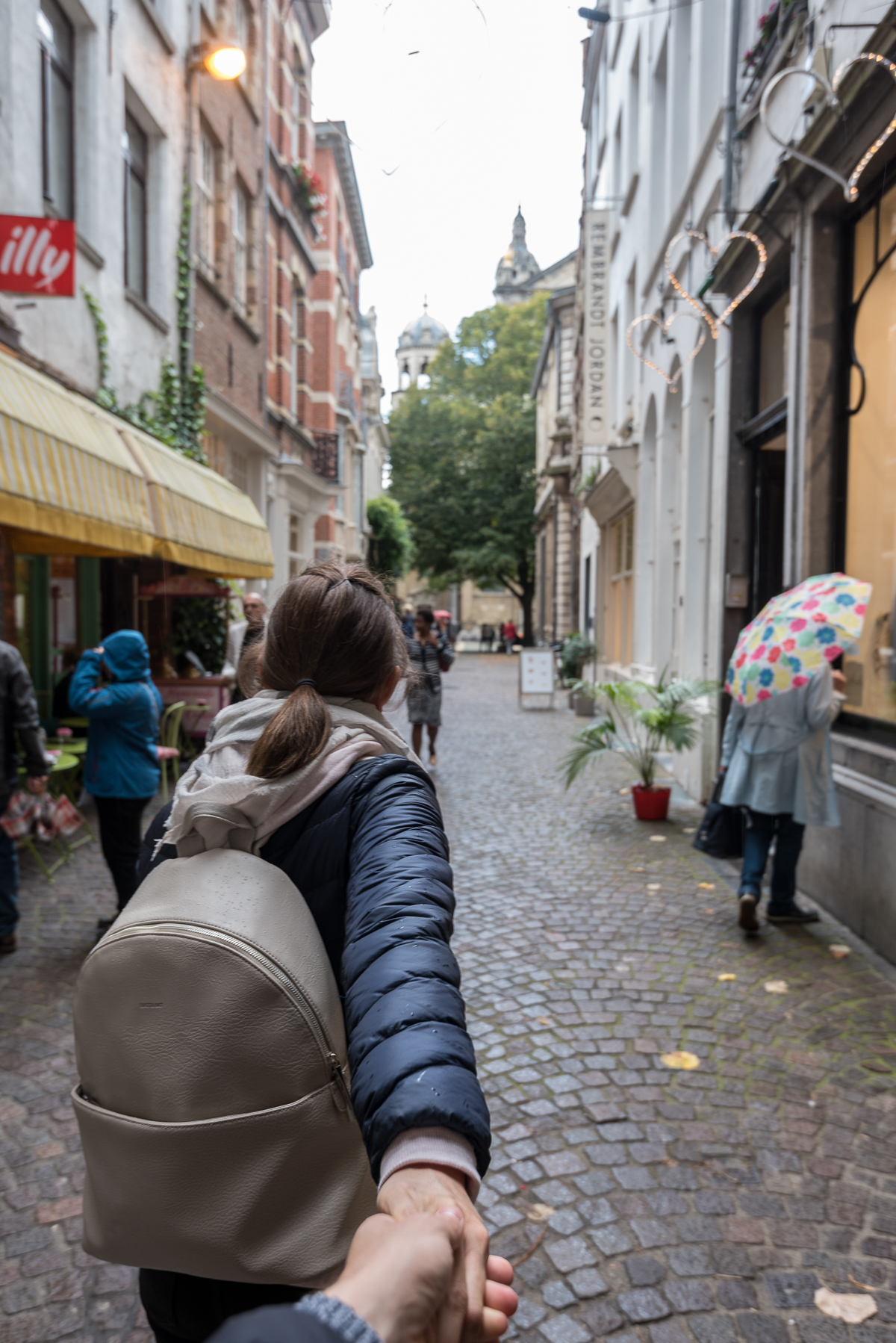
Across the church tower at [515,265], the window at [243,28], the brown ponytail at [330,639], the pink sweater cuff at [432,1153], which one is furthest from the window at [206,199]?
the church tower at [515,265]

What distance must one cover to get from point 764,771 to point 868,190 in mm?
3555

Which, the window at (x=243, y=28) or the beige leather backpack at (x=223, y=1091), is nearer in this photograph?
the beige leather backpack at (x=223, y=1091)

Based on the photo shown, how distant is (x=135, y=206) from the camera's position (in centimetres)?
1126

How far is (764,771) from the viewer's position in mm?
5059

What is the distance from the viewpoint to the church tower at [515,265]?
3169 inches

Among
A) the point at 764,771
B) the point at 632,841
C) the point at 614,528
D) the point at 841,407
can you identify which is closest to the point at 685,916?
the point at 764,771

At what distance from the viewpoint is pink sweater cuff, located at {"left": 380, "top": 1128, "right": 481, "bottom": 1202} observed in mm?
923

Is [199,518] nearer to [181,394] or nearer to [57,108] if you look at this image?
[181,394]

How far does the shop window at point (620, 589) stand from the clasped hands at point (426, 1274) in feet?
48.0

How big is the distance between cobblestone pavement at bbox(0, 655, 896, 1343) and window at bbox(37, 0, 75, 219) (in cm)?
648

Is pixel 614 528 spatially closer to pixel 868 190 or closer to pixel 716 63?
pixel 716 63

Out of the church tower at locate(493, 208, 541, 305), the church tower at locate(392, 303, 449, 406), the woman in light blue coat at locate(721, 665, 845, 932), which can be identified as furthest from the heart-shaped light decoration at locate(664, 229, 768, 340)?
the church tower at locate(392, 303, 449, 406)

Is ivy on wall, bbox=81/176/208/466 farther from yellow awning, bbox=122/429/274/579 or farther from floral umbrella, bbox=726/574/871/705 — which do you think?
floral umbrella, bbox=726/574/871/705

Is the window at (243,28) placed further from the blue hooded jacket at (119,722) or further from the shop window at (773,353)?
the blue hooded jacket at (119,722)
